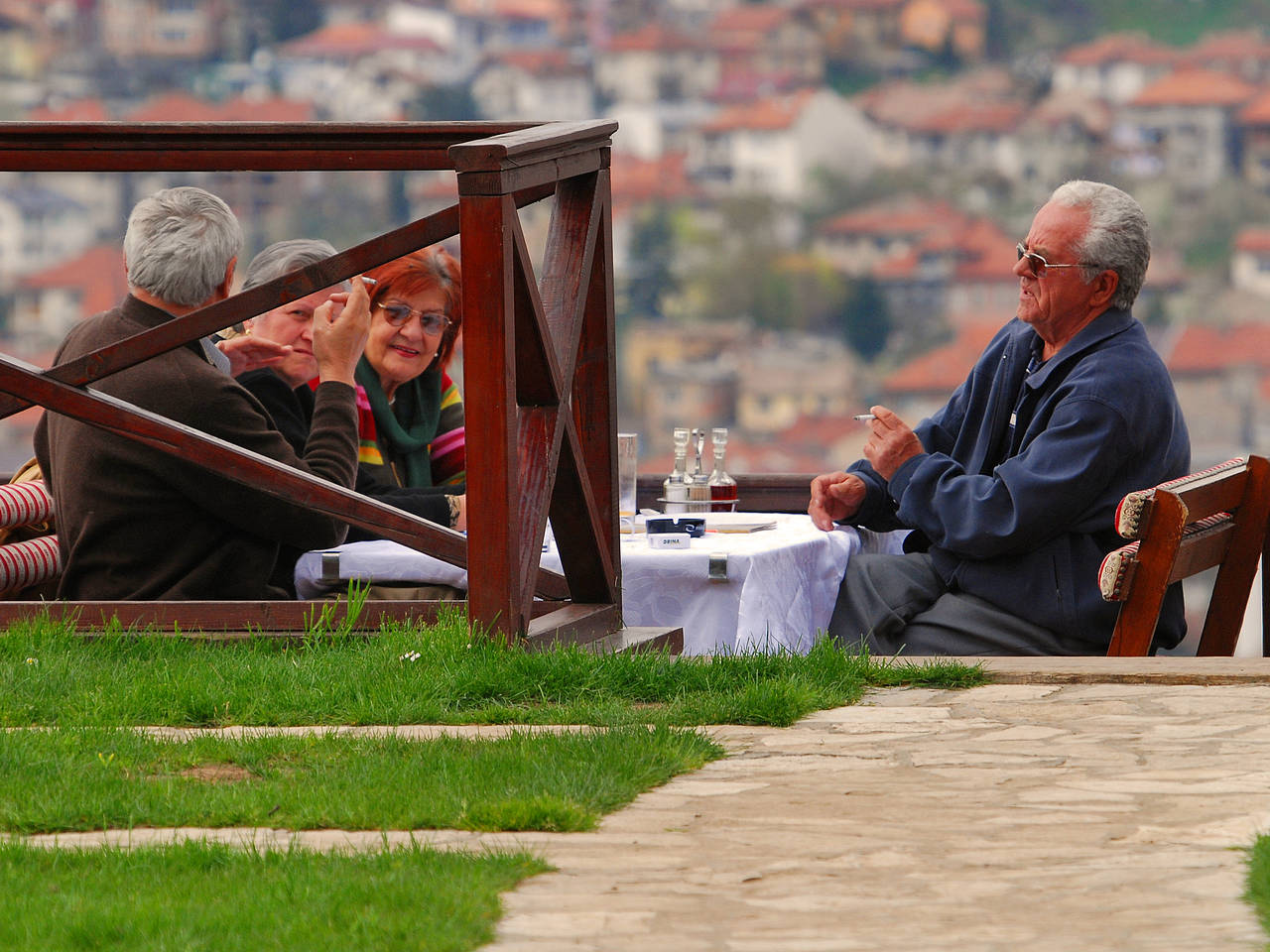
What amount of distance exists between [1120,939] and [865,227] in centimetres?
6557

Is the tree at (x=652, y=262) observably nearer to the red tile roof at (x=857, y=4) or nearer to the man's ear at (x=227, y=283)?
the red tile roof at (x=857, y=4)

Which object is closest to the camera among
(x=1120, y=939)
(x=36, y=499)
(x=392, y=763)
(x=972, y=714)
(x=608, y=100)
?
(x=1120, y=939)

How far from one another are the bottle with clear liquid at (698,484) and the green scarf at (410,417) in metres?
0.63

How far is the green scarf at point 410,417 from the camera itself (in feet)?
14.7

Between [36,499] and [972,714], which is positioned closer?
[972,714]

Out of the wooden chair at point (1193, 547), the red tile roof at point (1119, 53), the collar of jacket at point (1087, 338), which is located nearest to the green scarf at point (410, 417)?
the collar of jacket at point (1087, 338)

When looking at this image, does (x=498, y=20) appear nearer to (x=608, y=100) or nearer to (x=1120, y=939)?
(x=608, y=100)

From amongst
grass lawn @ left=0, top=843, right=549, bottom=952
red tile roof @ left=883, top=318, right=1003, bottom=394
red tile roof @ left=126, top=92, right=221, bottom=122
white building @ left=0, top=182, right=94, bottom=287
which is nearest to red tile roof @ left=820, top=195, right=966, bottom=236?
red tile roof @ left=883, top=318, right=1003, bottom=394

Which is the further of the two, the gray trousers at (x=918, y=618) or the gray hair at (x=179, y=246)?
the gray trousers at (x=918, y=618)

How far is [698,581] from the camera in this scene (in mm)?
3818

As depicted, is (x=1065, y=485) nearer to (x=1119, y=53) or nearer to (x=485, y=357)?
(x=485, y=357)

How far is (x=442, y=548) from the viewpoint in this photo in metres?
3.45

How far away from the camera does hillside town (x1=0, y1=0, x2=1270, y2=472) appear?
2464 inches

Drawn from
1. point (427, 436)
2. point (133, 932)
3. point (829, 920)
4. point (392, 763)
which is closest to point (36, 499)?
point (427, 436)
